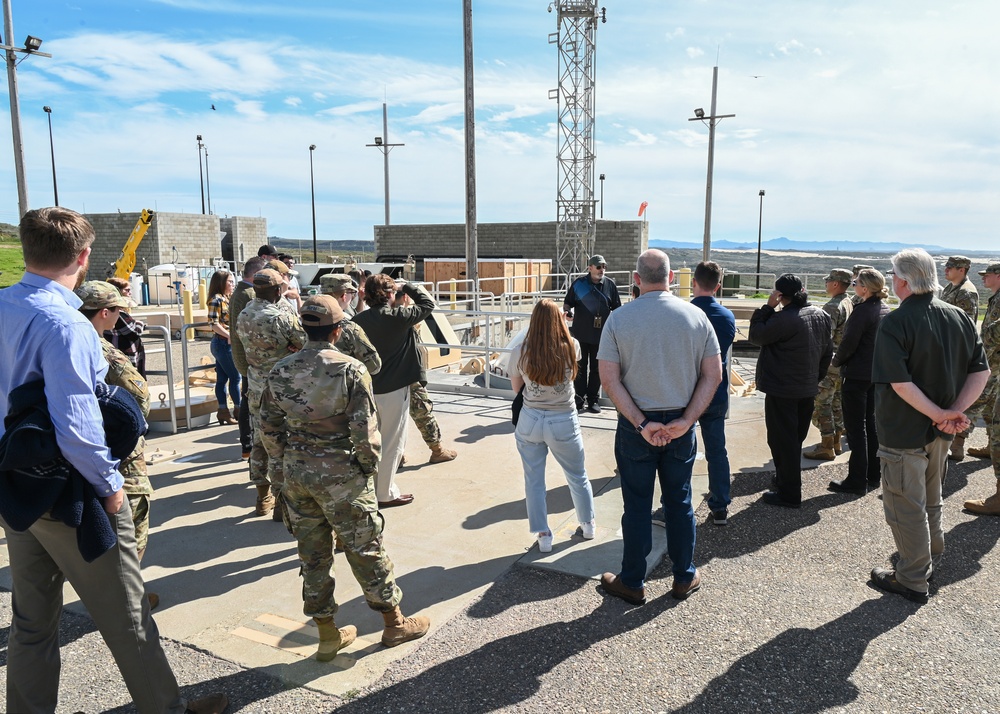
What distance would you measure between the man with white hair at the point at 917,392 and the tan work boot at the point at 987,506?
61.8 inches

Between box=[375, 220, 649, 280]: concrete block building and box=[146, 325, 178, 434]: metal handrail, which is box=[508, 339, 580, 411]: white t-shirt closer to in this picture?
box=[146, 325, 178, 434]: metal handrail

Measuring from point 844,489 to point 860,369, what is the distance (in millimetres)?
959

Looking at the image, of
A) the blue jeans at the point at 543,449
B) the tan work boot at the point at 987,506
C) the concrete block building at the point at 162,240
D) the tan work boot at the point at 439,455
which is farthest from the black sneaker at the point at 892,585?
the concrete block building at the point at 162,240

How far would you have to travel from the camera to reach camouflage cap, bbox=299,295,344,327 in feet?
9.95

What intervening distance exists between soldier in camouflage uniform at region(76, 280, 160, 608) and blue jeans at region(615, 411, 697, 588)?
93.8 inches

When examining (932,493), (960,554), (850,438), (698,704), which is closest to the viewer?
(698,704)

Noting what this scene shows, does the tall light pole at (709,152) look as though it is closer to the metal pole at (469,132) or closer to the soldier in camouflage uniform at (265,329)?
the metal pole at (469,132)

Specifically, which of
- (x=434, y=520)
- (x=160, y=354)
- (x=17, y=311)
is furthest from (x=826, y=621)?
(x=160, y=354)

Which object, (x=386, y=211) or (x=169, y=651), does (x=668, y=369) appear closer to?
(x=169, y=651)

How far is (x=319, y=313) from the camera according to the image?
3.03 metres

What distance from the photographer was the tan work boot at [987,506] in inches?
194

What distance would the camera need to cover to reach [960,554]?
14.3ft

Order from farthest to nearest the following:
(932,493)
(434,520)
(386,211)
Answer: (386,211)
(434,520)
(932,493)

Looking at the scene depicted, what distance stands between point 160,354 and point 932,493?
47.2 feet
